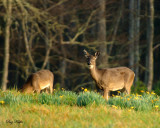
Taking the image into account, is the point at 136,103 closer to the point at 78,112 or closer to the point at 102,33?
the point at 78,112

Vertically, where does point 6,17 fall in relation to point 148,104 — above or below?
above

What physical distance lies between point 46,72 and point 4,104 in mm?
4902

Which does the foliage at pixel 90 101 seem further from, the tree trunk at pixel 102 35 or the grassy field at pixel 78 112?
the tree trunk at pixel 102 35

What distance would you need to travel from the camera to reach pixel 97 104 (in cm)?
859

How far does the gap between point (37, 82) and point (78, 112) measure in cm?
491

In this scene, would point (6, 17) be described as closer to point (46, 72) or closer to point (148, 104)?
point (46, 72)

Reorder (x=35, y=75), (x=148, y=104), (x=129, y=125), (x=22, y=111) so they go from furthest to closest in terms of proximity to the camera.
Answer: (x=35, y=75) < (x=148, y=104) < (x=22, y=111) < (x=129, y=125)

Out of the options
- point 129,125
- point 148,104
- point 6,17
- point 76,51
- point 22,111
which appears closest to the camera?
point 129,125

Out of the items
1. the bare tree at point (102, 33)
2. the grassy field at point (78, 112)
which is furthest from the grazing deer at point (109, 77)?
the bare tree at point (102, 33)

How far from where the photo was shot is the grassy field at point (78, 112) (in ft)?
23.1

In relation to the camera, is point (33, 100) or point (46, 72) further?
point (46, 72)

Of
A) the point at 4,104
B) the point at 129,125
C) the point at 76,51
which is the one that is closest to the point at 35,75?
the point at 4,104

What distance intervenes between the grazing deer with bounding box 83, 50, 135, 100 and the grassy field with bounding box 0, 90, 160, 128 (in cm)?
197

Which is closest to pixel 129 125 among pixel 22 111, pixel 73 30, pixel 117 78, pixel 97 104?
pixel 97 104
